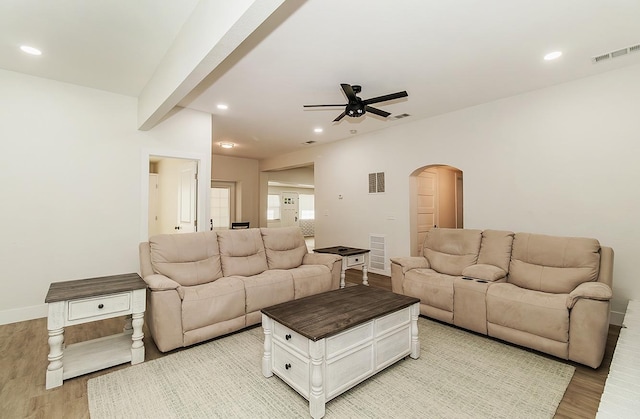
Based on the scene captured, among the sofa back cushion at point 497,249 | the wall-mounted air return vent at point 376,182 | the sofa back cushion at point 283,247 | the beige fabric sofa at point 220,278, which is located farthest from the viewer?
the wall-mounted air return vent at point 376,182

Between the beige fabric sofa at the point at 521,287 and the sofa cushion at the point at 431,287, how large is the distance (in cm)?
1

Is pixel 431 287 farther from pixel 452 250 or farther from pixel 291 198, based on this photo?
pixel 291 198

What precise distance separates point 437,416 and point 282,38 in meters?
3.18

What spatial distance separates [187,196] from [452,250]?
4271 millimetres

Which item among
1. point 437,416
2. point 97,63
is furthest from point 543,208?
point 97,63

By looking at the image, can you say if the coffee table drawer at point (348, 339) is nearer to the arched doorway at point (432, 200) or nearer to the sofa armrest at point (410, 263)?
the sofa armrest at point (410, 263)

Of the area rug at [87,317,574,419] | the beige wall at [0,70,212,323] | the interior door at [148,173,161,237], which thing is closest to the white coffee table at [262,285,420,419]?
the area rug at [87,317,574,419]

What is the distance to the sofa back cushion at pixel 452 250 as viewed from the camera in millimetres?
3639

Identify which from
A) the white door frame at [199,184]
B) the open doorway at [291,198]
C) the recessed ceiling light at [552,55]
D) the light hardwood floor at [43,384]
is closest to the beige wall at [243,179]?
the open doorway at [291,198]

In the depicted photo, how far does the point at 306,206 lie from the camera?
40.8 feet

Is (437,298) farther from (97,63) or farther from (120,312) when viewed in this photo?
(97,63)

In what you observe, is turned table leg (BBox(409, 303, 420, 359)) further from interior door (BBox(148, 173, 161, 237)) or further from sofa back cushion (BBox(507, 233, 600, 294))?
interior door (BBox(148, 173, 161, 237))

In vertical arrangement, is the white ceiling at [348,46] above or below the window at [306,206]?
above

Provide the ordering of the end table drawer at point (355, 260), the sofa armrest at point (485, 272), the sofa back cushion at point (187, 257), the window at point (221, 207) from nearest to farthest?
the sofa back cushion at point (187, 257) < the sofa armrest at point (485, 272) < the end table drawer at point (355, 260) < the window at point (221, 207)
